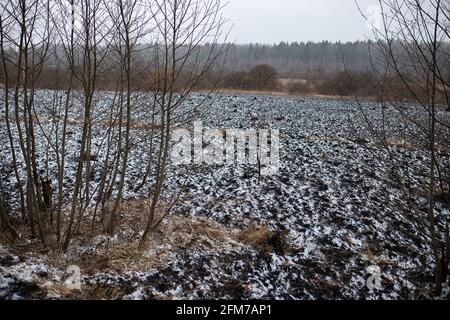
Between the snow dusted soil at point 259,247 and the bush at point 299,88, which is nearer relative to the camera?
the snow dusted soil at point 259,247

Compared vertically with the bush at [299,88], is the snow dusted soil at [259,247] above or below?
below

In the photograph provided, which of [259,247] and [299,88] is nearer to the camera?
[259,247]

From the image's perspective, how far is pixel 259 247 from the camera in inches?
195

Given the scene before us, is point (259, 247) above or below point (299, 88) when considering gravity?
below

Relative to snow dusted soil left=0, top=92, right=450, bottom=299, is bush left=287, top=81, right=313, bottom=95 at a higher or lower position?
higher

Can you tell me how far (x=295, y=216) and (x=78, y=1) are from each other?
14.5 feet

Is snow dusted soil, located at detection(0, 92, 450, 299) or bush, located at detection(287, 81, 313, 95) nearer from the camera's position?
snow dusted soil, located at detection(0, 92, 450, 299)

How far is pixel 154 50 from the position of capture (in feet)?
15.6

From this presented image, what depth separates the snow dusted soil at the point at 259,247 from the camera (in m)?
3.99

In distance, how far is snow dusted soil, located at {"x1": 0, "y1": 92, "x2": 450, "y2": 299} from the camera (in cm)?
399
